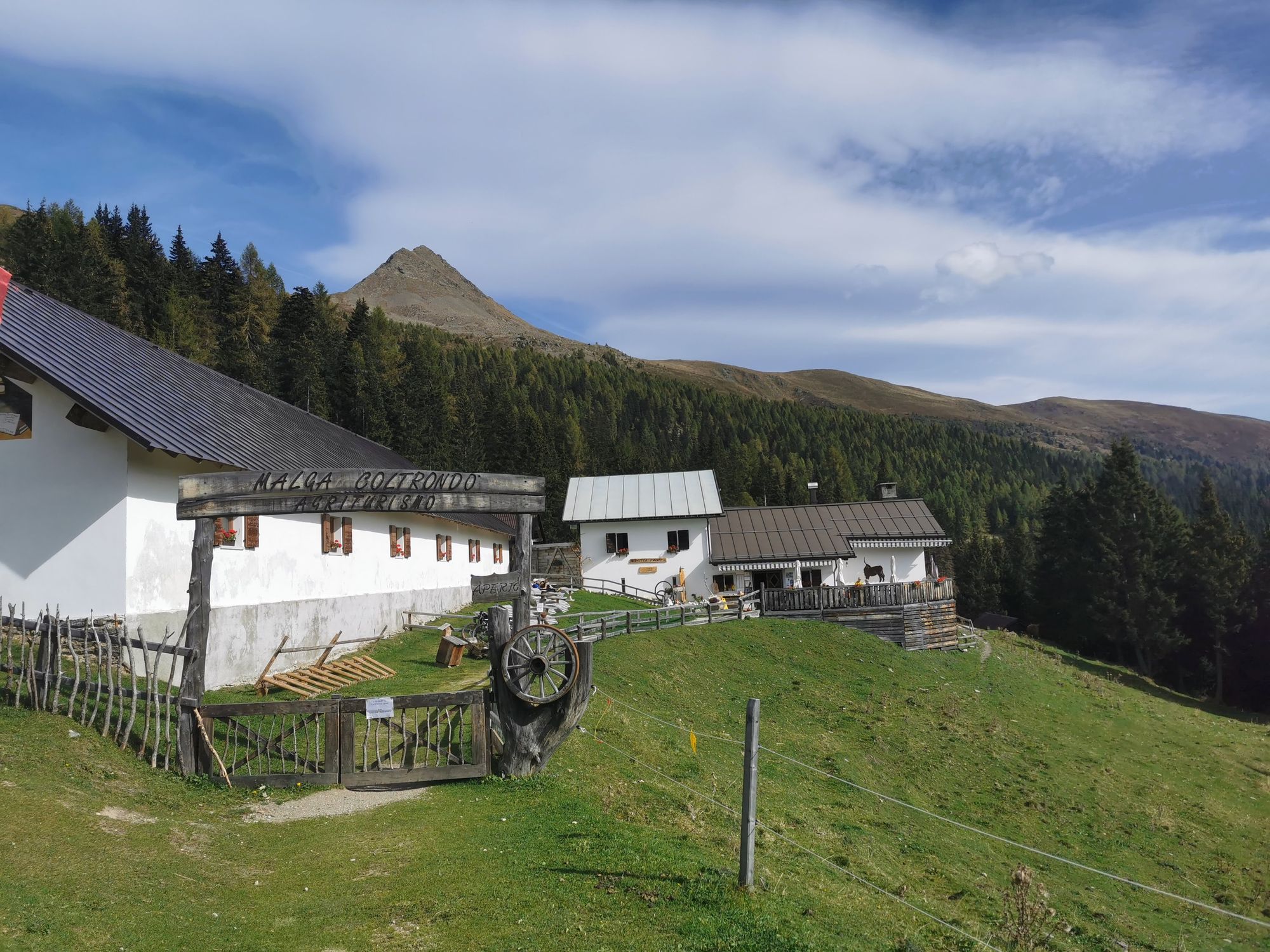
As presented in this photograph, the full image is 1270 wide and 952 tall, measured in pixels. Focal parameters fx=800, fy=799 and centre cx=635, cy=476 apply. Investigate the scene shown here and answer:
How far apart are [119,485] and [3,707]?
15.2 feet

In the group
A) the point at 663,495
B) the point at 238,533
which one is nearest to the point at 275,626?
the point at 238,533

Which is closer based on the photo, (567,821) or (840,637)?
(567,821)

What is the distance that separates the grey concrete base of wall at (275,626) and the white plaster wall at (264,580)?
0.02 meters

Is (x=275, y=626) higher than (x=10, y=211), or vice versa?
(x=10, y=211)

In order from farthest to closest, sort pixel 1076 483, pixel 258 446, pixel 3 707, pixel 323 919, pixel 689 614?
pixel 1076 483, pixel 689 614, pixel 258 446, pixel 3 707, pixel 323 919

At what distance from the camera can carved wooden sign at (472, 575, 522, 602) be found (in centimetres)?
1185

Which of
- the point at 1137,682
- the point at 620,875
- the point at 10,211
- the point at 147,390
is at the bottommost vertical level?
the point at 1137,682

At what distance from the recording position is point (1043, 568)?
217 feet

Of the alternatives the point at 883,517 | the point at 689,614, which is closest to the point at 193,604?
the point at 689,614

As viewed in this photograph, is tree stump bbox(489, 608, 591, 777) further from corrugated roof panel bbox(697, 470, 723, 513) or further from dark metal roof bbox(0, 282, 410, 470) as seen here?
corrugated roof panel bbox(697, 470, 723, 513)

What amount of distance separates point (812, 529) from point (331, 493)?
3381 cm

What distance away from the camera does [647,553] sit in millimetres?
40844

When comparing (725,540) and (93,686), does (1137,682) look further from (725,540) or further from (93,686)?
(93,686)

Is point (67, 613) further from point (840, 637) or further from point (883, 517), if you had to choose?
point (883, 517)
